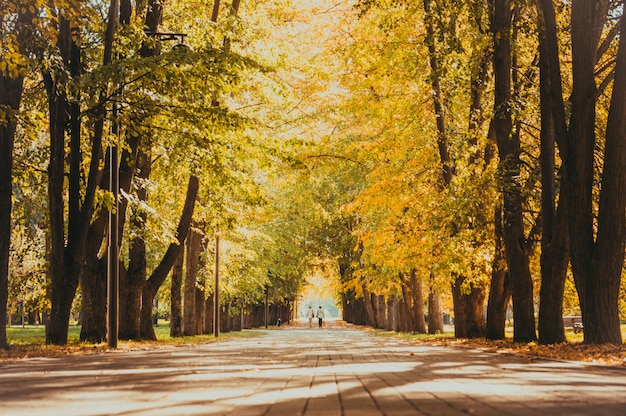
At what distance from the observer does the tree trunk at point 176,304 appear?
34.3 meters

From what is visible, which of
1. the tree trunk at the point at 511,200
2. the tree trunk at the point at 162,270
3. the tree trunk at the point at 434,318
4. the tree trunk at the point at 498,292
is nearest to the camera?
the tree trunk at the point at 511,200

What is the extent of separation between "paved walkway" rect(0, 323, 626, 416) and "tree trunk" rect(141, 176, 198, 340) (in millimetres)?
12535

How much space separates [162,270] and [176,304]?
8982 millimetres

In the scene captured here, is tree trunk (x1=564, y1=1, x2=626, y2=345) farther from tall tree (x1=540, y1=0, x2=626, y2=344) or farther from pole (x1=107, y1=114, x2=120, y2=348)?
pole (x1=107, y1=114, x2=120, y2=348)

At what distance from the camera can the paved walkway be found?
758 cm

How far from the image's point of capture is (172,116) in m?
20.5

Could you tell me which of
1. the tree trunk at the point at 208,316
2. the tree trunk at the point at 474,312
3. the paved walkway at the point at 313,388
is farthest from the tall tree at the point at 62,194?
the tree trunk at the point at 208,316

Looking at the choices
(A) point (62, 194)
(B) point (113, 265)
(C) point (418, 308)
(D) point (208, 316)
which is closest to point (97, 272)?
(B) point (113, 265)

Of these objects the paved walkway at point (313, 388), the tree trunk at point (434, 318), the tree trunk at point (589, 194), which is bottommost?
the paved walkway at point (313, 388)

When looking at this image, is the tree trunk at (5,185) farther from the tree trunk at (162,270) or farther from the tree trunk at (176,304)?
the tree trunk at (176,304)

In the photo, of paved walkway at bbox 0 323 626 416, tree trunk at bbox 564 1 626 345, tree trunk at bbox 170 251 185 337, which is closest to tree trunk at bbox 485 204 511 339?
tree trunk at bbox 564 1 626 345

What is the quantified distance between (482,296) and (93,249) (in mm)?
12133

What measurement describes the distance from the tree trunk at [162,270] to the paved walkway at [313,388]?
41.1 ft

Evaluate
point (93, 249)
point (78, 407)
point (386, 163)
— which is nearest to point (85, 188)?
point (93, 249)
